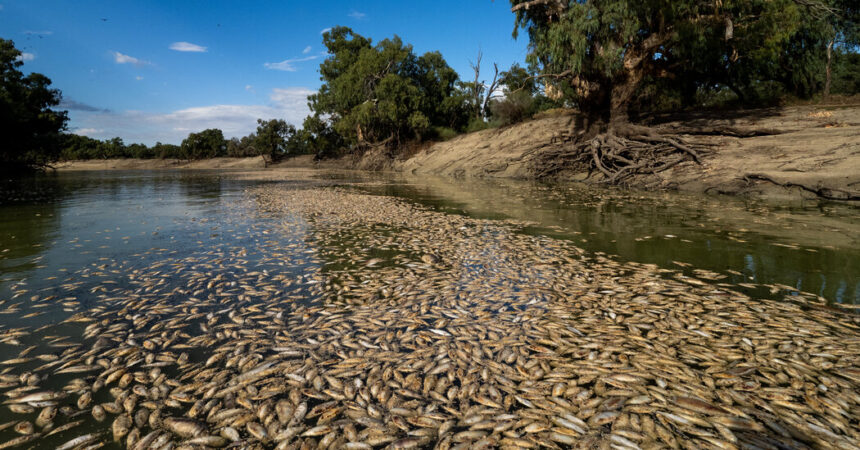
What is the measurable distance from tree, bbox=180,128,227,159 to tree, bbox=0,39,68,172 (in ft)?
172

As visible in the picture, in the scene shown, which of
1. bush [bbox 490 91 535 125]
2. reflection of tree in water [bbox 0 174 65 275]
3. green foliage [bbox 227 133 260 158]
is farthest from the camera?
green foliage [bbox 227 133 260 158]

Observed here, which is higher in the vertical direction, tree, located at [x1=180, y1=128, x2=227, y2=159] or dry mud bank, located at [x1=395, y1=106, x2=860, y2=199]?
tree, located at [x1=180, y1=128, x2=227, y2=159]

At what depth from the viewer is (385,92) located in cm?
4994

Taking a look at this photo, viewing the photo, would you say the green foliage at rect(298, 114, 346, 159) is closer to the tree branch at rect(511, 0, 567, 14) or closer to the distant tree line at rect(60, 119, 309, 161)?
the distant tree line at rect(60, 119, 309, 161)

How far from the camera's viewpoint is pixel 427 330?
16.3 feet

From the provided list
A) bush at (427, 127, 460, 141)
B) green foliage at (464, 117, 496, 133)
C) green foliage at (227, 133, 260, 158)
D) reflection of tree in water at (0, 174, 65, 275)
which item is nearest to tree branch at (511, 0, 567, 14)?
green foliage at (464, 117, 496, 133)

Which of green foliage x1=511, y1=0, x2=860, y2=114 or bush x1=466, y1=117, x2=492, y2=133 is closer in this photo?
green foliage x1=511, y1=0, x2=860, y2=114

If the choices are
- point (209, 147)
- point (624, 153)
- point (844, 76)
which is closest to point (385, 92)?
point (624, 153)

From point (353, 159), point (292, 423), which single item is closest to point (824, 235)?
point (292, 423)

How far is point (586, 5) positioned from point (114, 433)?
2740 cm

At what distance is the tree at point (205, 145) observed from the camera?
9275cm

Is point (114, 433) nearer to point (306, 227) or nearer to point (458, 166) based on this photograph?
point (306, 227)

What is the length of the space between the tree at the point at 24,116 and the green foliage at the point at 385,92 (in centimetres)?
3027

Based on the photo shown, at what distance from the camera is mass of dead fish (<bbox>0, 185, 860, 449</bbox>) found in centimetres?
315
